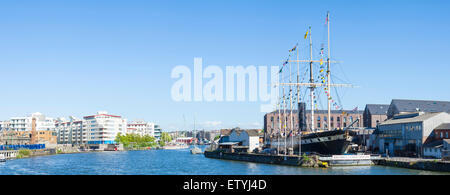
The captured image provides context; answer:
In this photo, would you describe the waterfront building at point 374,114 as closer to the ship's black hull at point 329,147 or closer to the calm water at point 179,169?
the ship's black hull at point 329,147

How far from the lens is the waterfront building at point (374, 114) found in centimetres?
13262

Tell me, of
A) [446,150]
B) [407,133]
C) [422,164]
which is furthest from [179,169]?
[407,133]

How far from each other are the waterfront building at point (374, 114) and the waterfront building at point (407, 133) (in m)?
40.8

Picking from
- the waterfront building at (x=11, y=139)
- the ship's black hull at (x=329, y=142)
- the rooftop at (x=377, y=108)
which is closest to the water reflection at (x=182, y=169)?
the ship's black hull at (x=329, y=142)

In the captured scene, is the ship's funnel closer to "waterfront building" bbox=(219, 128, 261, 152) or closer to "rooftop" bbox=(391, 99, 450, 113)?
"waterfront building" bbox=(219, 128, 261, 152)

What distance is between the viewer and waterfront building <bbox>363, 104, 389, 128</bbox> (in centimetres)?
13262

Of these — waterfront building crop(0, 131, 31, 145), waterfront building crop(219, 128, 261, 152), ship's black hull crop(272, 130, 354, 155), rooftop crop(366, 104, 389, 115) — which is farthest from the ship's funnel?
waterfront building crop(0, 131, 31, 145)

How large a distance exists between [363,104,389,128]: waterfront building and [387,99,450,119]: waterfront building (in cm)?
2018

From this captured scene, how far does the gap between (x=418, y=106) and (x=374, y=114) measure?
80.6 ft

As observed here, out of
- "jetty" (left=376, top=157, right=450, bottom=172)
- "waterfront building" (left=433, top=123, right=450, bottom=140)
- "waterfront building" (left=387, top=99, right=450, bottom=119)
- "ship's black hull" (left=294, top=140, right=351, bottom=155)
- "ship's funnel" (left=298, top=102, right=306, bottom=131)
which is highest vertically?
"waterfront building" (left=387, top=99, right=450, bottom=119)
